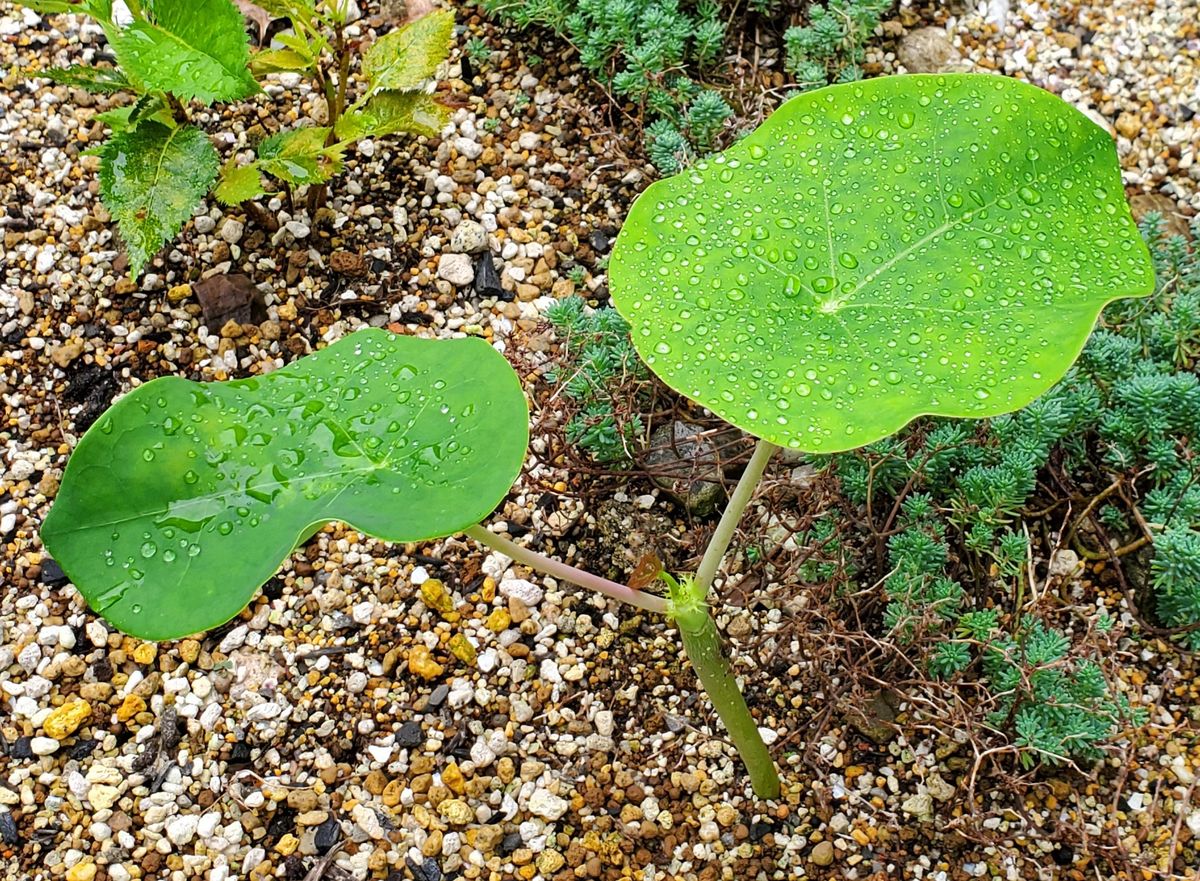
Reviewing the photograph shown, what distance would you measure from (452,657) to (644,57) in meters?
1.11

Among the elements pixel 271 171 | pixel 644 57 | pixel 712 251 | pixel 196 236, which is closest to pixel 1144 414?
pixel 712 251

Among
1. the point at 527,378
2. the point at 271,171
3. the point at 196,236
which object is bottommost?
the point at 527,378

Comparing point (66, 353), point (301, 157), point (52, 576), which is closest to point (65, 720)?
point (52, 576)

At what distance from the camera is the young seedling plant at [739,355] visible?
3.09 ft

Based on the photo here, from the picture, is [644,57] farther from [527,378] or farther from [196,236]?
[196,236]

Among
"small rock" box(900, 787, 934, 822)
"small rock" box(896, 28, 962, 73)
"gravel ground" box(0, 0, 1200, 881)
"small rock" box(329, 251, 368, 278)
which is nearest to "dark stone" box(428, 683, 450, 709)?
"gravel ground" box(0, 0, 1200, 881)

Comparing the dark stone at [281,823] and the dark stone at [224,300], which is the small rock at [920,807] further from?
the dark stone at [224,300]

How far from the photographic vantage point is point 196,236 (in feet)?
6.17

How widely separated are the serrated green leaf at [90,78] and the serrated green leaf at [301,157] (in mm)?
229

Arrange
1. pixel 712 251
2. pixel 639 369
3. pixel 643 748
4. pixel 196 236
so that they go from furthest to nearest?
pixel 196 236 < pixel 639 369 < pixel 643 748 < pixel 712 251

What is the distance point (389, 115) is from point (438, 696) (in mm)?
943

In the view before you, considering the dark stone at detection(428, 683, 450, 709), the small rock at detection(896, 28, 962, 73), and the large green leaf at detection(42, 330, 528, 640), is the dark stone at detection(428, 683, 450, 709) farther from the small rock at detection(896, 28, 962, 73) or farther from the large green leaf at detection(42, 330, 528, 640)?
the small rock at detection(896, 28, 962, 73)

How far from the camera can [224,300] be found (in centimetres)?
180

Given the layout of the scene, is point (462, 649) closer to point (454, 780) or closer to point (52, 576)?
point (454, 780)
